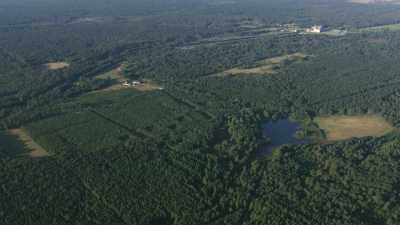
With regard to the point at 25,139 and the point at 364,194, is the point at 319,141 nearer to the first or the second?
the point at 364,194

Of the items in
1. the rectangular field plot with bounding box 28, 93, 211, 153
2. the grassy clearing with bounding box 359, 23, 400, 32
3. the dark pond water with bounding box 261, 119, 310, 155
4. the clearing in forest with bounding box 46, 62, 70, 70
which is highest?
the grassy clearing with bounding box 359, 23, 400, 32

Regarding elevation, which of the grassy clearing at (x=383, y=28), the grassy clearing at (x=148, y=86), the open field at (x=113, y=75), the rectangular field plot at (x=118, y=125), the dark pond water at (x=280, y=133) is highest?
the grassy clearing at (x=383, y=28)

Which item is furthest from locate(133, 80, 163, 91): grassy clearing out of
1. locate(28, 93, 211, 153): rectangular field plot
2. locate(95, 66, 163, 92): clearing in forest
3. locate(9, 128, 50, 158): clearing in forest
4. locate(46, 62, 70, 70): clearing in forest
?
locate(9, 128, 50, 158): clearing in forest

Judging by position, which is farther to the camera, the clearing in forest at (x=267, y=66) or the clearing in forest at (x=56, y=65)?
the clearing in forest at (x=56, y=65)

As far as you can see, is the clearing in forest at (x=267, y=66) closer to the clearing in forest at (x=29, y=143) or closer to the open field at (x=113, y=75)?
the open field at (x=113, y=75)

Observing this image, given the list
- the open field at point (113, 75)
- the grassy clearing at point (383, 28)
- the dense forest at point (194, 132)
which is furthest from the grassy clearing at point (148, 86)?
the grassy clearing at point (383, 28)

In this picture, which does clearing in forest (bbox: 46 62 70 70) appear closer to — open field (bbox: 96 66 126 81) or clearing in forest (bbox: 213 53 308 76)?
open field (bbox: 96 66 126 81)
